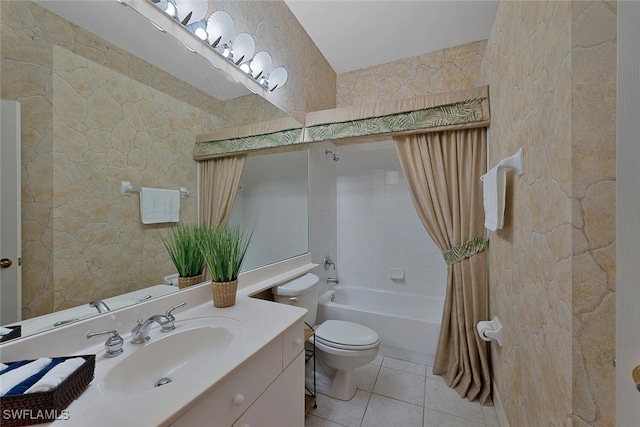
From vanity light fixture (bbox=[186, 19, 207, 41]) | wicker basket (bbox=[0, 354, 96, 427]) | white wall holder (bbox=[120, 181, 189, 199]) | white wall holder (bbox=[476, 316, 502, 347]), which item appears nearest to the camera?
wicker basket (bbox=[0, 354, 96, 427])

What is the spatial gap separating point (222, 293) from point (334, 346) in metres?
0.91

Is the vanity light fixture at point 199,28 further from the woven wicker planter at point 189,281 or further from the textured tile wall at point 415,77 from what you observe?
the textured tile wall at point 415,77

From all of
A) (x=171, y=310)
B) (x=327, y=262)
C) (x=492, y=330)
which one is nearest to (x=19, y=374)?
(x=171, y=310)

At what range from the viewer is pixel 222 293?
1.14 metres

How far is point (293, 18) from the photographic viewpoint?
1.98 m

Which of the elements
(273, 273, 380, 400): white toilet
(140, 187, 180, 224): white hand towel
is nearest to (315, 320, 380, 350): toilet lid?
(273, 273, 380, 400): white toilet

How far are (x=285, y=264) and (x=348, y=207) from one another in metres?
1.37

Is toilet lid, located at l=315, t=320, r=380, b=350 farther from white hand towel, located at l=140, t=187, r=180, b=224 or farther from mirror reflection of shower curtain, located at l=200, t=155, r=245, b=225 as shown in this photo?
white hand towel, located at l=140, t=187, r=180, b=224

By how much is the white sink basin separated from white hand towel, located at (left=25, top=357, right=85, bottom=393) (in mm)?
90

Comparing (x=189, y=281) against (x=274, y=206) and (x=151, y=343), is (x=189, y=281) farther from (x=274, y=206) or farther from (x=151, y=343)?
(x=274, y=206)

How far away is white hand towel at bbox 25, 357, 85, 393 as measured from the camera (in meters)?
0.52

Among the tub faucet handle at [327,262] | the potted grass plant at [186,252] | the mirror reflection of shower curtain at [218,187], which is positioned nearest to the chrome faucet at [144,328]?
the potted grass plant at [186,252]

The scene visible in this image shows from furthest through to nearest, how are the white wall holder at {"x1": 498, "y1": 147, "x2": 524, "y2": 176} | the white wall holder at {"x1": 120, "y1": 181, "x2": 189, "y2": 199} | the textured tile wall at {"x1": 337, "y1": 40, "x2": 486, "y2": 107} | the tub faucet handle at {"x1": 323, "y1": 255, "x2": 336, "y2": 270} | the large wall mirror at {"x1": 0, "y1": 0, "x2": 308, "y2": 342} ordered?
1. the tub faucet handle at {"x1": 323, "y1": 255, "x2": 336, "y2": 270}
2. the textured tile wall at {"x1": 337, "y1": 40, "x2": 486, "y2": 107}
3. the white wall holder at {"x1": 498, "y1": 147, "x2": 524, "y2": 176}
4. the white wall holder at {"x1": 120, "y1": 181, "x2": 189, "y2": 199}
5. the large wall mirror at {"x1": 0, "y1": 0, "x2": 308, "y2": 342}

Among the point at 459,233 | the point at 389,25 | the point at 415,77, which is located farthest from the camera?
the point at 415,77
